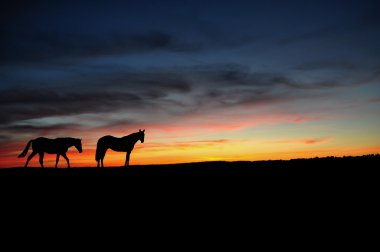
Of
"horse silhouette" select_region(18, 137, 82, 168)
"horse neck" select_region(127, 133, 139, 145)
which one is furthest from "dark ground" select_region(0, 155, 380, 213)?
"horse neck" select_region(127, 133, 139, 145)

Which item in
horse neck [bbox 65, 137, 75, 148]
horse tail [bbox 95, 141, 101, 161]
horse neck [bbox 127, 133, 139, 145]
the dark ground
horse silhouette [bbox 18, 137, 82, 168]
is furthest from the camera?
horse neck [bbox 127, 133, 139, 145]

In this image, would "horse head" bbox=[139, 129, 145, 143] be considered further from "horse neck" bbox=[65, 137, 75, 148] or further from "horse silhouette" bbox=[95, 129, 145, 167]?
"horse neck" bbox=[65, 137, 75, 148]

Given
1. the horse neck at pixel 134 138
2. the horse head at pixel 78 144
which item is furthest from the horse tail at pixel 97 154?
the horse neck at pixel 134 138

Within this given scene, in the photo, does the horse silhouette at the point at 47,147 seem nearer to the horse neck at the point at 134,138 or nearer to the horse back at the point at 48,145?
the horse back at the point at 48,145

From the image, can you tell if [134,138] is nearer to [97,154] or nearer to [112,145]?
[112,145]

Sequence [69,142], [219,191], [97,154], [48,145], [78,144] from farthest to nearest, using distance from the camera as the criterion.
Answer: [78,144] < [69,142] < [97,154] < [48,145] < [219,191]

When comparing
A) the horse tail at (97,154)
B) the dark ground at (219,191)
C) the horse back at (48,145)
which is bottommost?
the dark ground at (219,191)

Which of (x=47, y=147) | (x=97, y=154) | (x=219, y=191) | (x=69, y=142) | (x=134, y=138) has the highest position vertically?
(x=134, y=138)

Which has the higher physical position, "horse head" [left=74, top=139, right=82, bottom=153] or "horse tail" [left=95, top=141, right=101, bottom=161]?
"horse head" [left=74, top=139, right=82, bottom=153]

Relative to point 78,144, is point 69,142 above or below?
above

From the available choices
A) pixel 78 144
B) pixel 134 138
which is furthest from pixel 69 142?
pixel 134 138

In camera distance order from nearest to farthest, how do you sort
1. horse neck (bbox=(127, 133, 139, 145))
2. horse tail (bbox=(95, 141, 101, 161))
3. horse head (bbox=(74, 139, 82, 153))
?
horse tail (bbox=(95, 141, 101, 161)), horse neck (bbox=(127, 133, 139, 145)), horse head (bbox=(74, 139, 82, 153))

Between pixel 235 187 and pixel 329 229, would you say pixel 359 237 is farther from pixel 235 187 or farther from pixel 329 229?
pixel 235 187

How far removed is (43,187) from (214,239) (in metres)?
10.1
